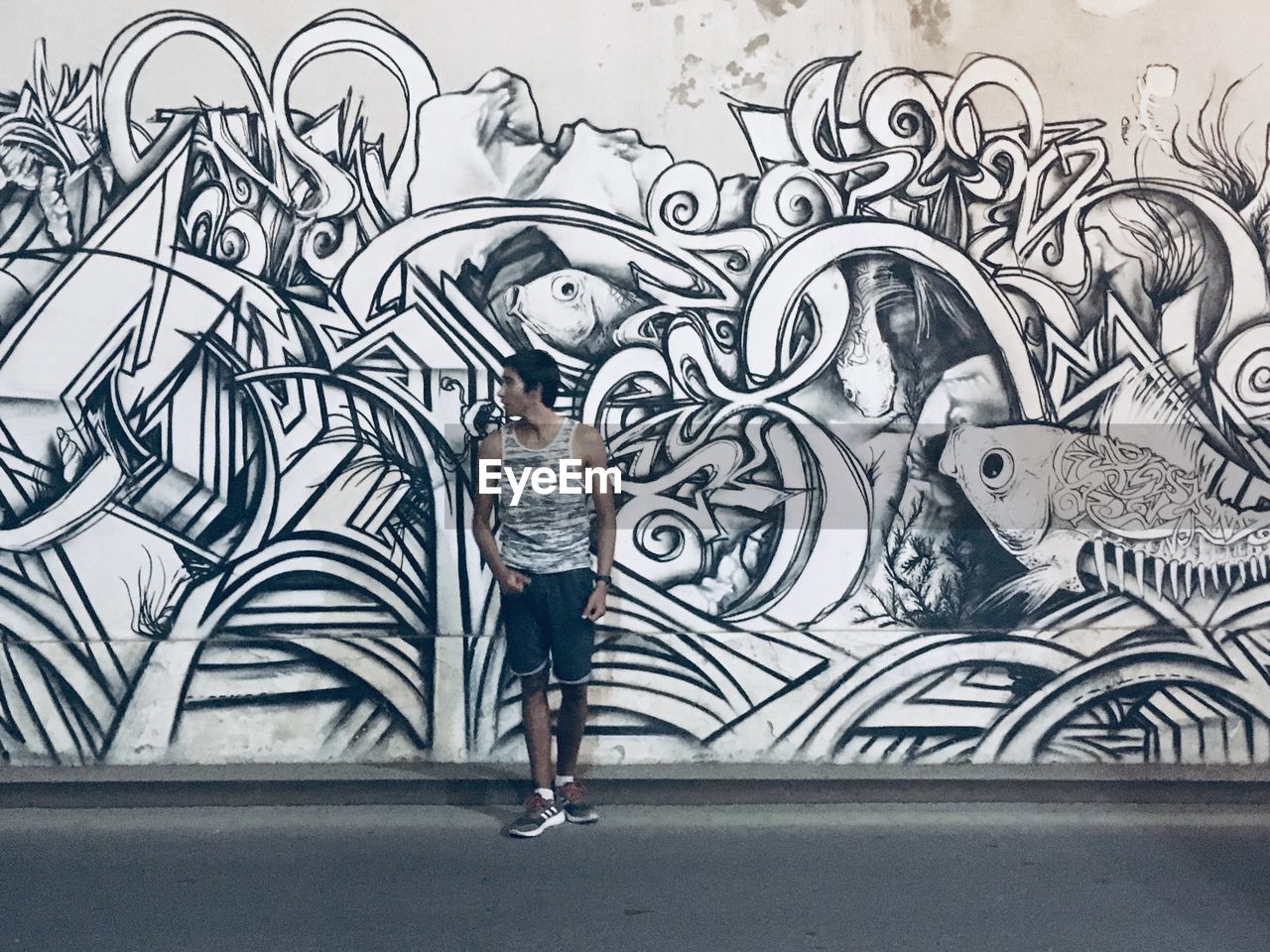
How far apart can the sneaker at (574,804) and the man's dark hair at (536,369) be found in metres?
1.57

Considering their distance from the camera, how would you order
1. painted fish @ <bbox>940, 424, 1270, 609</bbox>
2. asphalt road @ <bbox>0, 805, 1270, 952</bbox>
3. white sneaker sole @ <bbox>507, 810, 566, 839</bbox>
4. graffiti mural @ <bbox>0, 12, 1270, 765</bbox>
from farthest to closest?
painted fish @ <bbox>940, 424, 1270, 609</bbox>
graffiti mural @ <bbox>0, 12, 1270, 765</bbox>
white sneaker sole @ <bbox>507, 810, 566, 839</bbox>
asphalt road @ <bbox>0, 805, 1270, 952</bbox>

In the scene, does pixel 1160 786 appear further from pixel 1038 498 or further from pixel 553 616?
pixel 553 616

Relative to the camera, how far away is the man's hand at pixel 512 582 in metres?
4.82

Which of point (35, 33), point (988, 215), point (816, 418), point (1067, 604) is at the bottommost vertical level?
point (1067, 604)

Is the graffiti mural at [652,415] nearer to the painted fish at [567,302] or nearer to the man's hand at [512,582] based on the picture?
the painted fish at [567,302]

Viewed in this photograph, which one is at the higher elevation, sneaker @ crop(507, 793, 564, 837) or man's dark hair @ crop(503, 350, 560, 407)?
man's dark hair @ crop(503, 350, 560, 407)

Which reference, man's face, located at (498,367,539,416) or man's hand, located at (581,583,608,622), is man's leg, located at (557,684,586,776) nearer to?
man's hand, located at (581,583,608,622)

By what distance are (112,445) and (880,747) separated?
11.9 ft

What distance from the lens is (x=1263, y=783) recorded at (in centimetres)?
512

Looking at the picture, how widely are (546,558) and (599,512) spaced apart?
0.95ft

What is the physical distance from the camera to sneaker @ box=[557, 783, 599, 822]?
4.88 metres

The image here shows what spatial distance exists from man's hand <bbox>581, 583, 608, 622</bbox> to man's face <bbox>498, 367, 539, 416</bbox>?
77cm

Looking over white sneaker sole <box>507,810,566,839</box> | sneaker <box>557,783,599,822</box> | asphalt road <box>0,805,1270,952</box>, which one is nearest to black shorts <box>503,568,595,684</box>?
sneaker <box>557,783,599,822</box>

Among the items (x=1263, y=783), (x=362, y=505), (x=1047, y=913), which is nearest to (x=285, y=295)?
(x=362, y=505)
